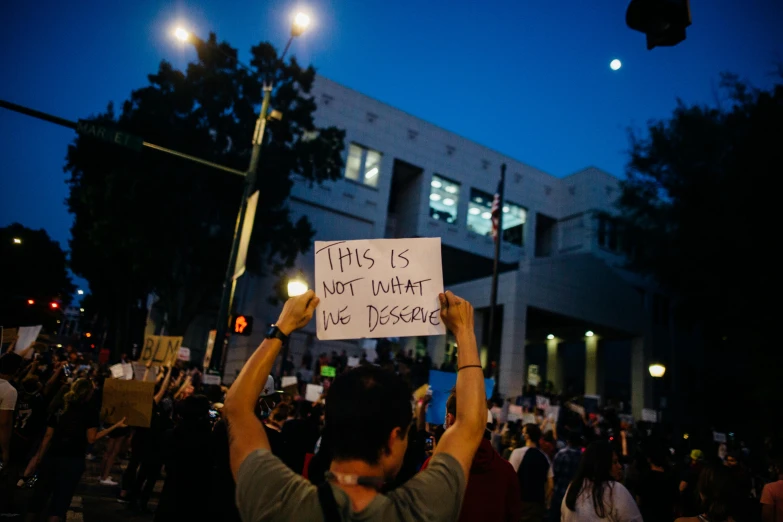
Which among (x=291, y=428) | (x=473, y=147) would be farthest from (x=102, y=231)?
(x=473, y=147)

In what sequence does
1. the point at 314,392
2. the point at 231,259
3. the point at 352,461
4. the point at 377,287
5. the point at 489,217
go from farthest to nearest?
the point at 489,217 < the point at 231,259 < the point at 314,392 < the point at 377,287 < the point at 352,461

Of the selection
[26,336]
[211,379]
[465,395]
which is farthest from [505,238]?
[465,395]

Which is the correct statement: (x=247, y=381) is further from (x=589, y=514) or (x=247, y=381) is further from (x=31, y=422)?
(x=31, y=422)

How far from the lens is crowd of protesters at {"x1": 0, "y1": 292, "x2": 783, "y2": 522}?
4.91 ft

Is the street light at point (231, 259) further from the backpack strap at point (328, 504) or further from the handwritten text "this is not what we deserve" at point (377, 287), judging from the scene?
the backpack strap at point (328, 504)

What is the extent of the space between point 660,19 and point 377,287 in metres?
3.65

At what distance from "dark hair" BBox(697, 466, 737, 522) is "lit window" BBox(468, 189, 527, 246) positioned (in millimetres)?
32801

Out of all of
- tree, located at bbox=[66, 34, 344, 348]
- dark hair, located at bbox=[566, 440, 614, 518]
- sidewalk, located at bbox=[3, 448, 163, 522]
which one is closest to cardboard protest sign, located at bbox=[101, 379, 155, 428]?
sidewalk, located at bbox=[3, 448, 163, 522]

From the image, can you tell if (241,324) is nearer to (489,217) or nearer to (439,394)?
(439,394)

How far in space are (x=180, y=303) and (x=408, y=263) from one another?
23.0m

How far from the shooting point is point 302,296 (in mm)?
2139

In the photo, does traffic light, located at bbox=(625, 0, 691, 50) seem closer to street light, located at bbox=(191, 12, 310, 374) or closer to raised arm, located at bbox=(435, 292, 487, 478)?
raised arm, located at bbox=(435, 292, 487, 478)

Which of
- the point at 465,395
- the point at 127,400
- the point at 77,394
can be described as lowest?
the point at 127,400

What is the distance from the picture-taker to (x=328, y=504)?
140 cm
